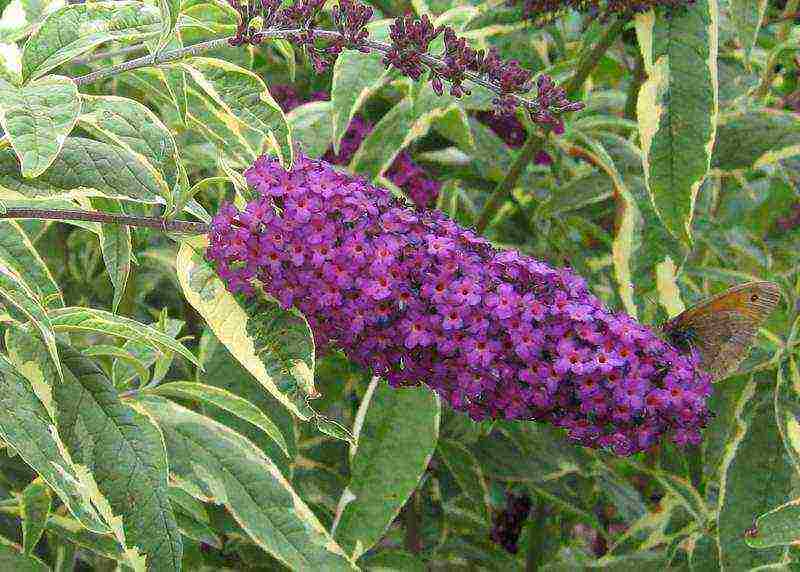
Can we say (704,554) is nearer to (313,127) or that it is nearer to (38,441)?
(313,127)

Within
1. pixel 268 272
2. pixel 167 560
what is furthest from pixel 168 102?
pixel 167 560

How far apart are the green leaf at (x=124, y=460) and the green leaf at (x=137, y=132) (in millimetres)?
258

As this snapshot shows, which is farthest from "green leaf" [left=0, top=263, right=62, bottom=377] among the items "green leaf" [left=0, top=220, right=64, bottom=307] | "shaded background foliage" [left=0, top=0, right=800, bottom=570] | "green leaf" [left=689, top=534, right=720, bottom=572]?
"green leaf" [left=689, top=534, right=720, bottom=572]

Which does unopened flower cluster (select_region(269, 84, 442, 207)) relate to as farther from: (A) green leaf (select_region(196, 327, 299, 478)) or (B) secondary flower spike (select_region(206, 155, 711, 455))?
(B) secondary flower spike (select_region(206, 155, 711, 455))

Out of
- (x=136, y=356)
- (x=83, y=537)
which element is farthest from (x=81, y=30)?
(x=83, y=537)

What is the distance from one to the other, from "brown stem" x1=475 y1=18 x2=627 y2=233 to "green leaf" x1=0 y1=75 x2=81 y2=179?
0.93m

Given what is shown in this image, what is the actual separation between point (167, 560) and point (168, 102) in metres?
0.73

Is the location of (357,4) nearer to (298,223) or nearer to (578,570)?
(298,223)

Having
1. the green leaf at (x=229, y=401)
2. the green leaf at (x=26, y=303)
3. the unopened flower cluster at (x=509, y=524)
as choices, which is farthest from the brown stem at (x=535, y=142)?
the green leaf at (x=26, y=303)

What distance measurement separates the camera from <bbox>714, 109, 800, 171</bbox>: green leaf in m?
1.92

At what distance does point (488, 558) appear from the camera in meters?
2.19

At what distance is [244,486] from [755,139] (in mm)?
1142

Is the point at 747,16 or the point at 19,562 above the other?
the point at 747,16

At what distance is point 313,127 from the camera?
190 cm
